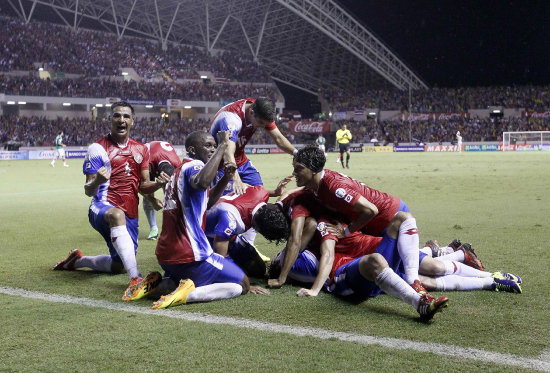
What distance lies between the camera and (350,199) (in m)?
5.09

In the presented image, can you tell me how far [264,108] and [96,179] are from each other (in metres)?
2.35

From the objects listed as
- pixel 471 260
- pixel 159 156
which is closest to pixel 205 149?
pixel 159 156

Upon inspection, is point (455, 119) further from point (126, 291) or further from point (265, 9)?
point (126, 291)

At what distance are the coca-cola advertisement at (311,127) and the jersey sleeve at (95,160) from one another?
61.1m

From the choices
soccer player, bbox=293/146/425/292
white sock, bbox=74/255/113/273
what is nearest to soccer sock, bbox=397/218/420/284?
soccer player, bbox=293/146/425/292

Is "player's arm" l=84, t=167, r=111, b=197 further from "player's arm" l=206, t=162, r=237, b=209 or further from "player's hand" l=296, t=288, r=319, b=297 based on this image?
"player's hand" l=296, t=288, r=319, b=297

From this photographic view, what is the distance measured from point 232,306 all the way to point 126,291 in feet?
3.74

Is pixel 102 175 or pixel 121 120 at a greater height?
pixel 121 120

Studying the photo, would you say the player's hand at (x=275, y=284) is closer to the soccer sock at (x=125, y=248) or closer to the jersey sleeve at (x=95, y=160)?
the soccer sock at (x=125, y=248)

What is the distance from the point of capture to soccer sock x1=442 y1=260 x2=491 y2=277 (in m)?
5.51

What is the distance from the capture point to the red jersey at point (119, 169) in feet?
21.2

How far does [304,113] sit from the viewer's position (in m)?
86.6

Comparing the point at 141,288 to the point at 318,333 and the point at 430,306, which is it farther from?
the point at 430,306

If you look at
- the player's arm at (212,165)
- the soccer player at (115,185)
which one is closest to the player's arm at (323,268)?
the player's arm at (212,165)
